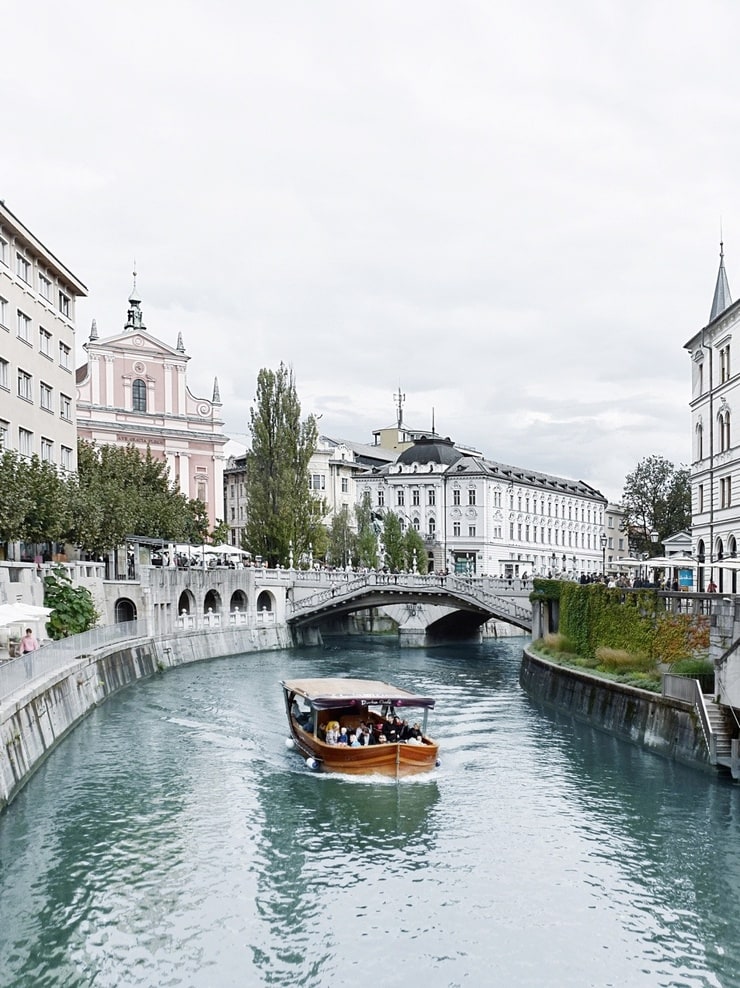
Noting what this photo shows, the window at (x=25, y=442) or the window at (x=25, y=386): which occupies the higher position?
the window at (x=25, y=386)

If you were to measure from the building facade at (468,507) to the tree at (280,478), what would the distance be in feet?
109

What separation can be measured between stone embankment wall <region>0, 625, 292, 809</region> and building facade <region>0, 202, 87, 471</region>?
40.6 feet

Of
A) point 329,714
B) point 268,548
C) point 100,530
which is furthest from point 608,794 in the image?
point 268,548

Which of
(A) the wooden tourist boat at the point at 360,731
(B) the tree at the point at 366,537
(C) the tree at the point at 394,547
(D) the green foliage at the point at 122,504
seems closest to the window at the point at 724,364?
(A) the wooden tourist boat at the point at 360,731

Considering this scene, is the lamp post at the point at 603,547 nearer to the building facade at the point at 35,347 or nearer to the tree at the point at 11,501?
the building facade at the point at 35,347

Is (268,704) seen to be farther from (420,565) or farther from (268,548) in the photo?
(420,565)

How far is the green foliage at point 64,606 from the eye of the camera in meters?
50.2

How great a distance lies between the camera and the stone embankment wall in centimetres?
3011

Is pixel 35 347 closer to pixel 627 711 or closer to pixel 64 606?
pixel 64 606

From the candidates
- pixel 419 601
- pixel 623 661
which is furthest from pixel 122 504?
pixel 623 661

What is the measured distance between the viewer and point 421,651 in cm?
8519

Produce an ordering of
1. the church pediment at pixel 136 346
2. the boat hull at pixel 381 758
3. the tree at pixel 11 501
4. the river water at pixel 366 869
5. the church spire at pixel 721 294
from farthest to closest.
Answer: the church pediment at pixel 136 346
the church spire at pixel 721 294
the tree at pixel 11 501
the boat hull at pixel 381 758
the river water at pixel 366 869

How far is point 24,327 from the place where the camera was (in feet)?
194

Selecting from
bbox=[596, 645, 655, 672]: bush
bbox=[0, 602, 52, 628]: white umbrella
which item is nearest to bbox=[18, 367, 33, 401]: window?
bbox=[0, 602, 52, 628]: white umbrella
